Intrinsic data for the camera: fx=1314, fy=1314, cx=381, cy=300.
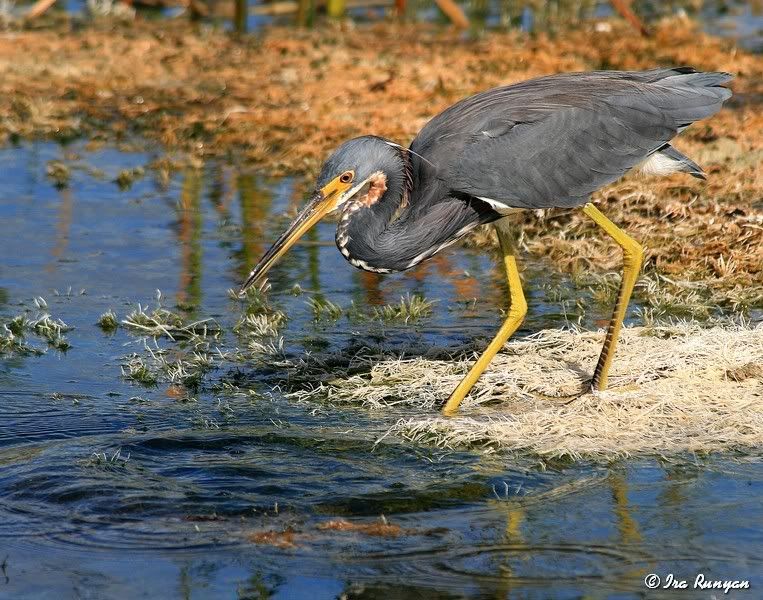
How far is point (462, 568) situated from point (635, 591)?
625mm

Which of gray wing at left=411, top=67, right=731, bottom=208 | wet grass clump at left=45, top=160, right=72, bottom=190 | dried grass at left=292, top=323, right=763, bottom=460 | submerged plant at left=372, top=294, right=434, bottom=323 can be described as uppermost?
gray wing at left=411, top=67, right=731, bottom=208

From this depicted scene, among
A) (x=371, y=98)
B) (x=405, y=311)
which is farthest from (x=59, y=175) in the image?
(x=405, y=311)

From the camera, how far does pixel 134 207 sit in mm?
10438

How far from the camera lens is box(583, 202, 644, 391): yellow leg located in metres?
6.64

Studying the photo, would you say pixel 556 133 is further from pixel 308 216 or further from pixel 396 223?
pixel 308 216

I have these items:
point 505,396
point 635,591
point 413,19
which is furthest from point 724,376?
point 413,19

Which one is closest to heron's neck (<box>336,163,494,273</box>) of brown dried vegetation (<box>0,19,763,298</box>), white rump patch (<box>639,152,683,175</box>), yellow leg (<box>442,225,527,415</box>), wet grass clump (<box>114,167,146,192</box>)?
yellow leg (<box>442,225,527,415</box>)

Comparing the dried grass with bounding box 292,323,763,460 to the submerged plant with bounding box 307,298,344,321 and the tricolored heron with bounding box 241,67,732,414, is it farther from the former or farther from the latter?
the submerged plant with bounding box 307,298,344,321

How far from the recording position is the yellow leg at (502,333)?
6.57 metres

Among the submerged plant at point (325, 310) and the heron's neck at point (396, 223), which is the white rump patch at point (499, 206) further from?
the submerged plant at point (325, 310)

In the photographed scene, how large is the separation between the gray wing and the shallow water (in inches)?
49.0

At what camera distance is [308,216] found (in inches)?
253

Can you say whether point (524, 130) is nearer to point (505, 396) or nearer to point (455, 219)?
point (455, 219)

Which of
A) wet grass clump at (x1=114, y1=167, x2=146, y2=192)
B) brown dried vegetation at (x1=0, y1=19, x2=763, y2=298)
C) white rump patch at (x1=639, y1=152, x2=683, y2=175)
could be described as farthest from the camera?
wet grass clump at (x1=114, y1=167, x2=146, y2=192)
